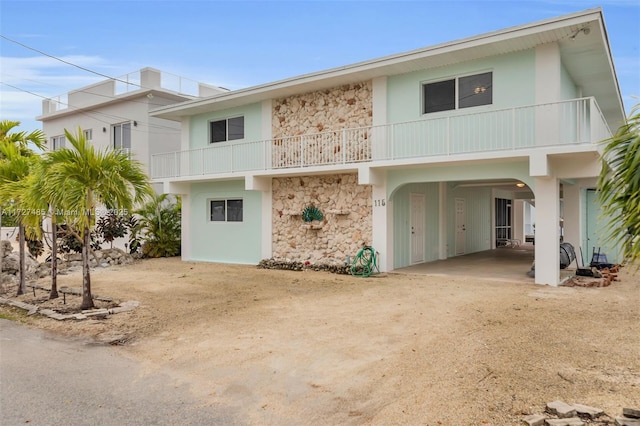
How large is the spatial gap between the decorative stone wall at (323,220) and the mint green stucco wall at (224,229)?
3.21 feet

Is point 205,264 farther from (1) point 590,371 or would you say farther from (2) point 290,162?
(1) point 590,371

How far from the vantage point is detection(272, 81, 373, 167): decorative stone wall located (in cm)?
1259

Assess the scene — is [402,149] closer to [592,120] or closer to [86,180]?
[592,120]

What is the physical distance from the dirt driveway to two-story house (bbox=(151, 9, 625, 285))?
2.97m

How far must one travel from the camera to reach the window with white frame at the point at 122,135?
1994 centimetres

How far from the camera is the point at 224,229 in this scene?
1609 cm

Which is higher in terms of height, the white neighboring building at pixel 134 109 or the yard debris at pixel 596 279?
the white neighboring building at pixel 134 109

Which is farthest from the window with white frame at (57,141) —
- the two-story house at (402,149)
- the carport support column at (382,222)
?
the carport support column at (382,222)

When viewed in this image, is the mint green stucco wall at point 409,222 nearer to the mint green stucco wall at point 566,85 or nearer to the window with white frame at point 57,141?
the mint green stucco wall at point 566,85

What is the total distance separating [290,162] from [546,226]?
294 inches

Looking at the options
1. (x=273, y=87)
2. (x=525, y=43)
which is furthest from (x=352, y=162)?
(x=525, y=43)

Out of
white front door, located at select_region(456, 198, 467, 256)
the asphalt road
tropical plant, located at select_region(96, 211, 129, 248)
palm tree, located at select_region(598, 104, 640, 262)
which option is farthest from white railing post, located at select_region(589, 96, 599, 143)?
tropical plant, located at select_region(96, 211, 129, 248)

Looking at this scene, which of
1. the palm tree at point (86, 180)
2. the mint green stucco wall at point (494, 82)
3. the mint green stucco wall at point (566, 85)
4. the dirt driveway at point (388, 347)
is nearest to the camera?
the dirt driveway at point (388, 347)

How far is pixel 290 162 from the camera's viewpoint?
13.8 m
